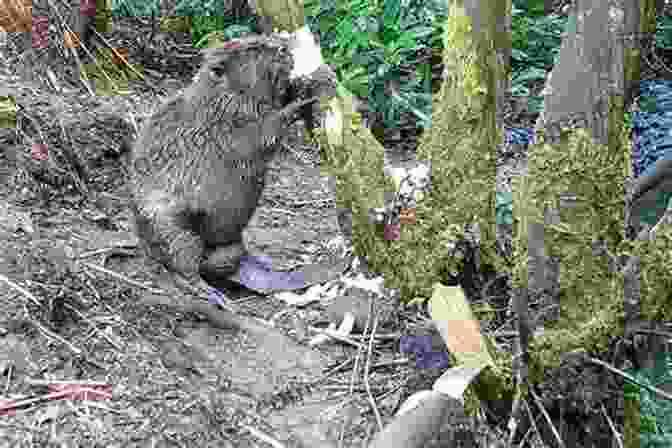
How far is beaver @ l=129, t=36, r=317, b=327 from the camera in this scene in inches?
151

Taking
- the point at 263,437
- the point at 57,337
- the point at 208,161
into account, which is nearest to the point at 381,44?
the point at 208,161

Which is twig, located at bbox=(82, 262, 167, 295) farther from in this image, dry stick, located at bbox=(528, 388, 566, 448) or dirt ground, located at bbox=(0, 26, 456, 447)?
dry stick, located at bbox=(528, 388, 566, 448)

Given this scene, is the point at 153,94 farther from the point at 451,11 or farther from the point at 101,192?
the point at 451,11

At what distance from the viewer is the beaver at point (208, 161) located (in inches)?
151

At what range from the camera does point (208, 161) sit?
392 cm

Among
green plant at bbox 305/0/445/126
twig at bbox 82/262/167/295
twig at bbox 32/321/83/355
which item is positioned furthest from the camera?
green plant at bbox 305/0/445/126

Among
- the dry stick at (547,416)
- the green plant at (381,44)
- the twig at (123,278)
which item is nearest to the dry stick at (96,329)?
the twig at (123,278)

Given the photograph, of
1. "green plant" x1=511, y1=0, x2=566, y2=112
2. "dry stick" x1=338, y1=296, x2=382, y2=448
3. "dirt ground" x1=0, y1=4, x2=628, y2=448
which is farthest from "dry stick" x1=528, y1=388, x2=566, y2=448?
"green plant" x1=511, y1=0, x2=566, y2=112

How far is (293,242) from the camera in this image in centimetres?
462

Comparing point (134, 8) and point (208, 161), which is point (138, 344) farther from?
point (134, 8)

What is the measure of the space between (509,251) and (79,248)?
200 centimetres

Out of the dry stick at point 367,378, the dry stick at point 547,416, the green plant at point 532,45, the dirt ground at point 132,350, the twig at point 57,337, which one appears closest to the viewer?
the dry stick at point 547,416

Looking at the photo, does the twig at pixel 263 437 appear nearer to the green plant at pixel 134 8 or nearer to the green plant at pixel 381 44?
the green plant at pixel 381 44

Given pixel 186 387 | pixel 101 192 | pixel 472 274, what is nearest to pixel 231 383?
pixel 186 387
